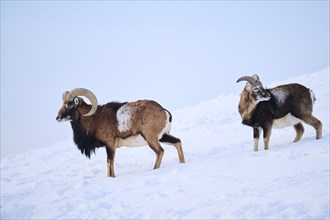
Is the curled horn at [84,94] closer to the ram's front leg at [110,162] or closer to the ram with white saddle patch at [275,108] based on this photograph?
the ram's front leg at [110,162]

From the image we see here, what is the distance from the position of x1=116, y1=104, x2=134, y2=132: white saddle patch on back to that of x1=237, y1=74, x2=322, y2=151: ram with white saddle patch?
10.7 feet

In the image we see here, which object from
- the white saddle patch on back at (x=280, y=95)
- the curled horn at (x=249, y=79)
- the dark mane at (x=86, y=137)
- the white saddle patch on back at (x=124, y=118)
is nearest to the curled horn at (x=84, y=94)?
the dark mane at (x=86, y=137)

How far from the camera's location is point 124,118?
35.2 feet

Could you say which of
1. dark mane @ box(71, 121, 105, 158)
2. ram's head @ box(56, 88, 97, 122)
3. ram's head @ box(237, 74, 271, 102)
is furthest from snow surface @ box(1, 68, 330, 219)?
ram's head @ box(56, 88, 97, 122)

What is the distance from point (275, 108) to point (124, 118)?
164 inches

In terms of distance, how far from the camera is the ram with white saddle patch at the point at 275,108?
10917 millimetres

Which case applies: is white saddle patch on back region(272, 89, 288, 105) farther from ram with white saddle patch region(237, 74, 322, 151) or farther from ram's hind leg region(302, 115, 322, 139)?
ram's hind leg region(302, 115, 322, 139)

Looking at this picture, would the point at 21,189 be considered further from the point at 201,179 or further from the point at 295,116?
the point at 295,116

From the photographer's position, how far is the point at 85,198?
798 centimetres

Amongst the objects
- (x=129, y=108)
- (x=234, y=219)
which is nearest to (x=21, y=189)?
(x=129, y=108)

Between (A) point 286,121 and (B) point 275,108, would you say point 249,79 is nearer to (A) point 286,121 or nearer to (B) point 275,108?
(B) point 275,108

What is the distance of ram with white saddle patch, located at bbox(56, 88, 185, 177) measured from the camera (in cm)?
1045

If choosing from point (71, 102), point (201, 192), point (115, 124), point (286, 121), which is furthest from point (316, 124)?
point (71, 102)

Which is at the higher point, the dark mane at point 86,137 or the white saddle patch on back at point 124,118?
the white saddle patch on back at point 124,118
